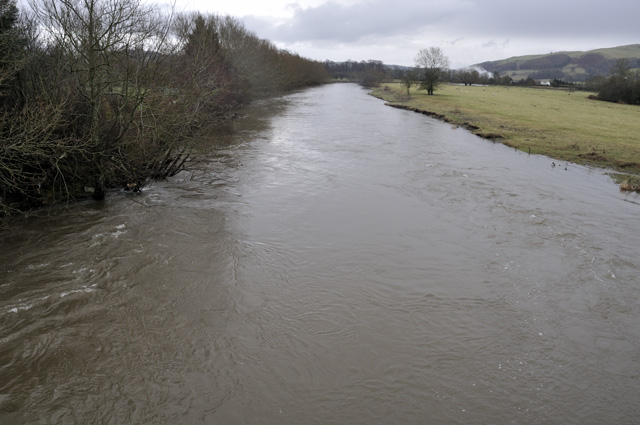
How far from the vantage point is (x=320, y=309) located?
843cm

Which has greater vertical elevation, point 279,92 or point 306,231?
point 279,92

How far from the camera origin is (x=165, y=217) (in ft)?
42.4

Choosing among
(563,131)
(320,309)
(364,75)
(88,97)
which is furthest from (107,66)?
(364,75)

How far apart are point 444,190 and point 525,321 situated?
30.1 feet

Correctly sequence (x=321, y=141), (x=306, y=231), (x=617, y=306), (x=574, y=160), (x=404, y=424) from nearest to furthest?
(x=404, y=424), (x=617, y=306), (x=306, y=231), (x=574, y=160), (x=321, y=141)

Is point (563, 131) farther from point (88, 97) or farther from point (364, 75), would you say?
point (364, 75)

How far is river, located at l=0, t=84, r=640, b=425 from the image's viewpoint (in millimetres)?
6148

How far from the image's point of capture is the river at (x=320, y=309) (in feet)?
20.2

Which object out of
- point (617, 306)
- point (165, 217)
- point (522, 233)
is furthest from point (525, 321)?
point (165, 217)

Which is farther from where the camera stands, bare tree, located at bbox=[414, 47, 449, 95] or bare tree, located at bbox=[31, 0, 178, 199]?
bare tree, located at bbox=[414, 47, 449, 95]

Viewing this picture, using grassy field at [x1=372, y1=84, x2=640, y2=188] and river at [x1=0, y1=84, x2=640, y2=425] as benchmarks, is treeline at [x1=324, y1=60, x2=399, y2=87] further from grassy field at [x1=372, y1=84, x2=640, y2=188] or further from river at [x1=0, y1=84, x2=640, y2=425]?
river at [x1=0, y1=84, x2=640, y2=425]

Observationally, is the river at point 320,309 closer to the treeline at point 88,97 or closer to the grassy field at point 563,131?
the treeline at point 88,97

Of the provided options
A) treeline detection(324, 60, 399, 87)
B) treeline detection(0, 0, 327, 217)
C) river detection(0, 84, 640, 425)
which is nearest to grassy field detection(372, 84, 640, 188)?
river detection(0, 84, 640, 425)

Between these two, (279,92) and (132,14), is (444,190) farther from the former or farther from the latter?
(279,92)
